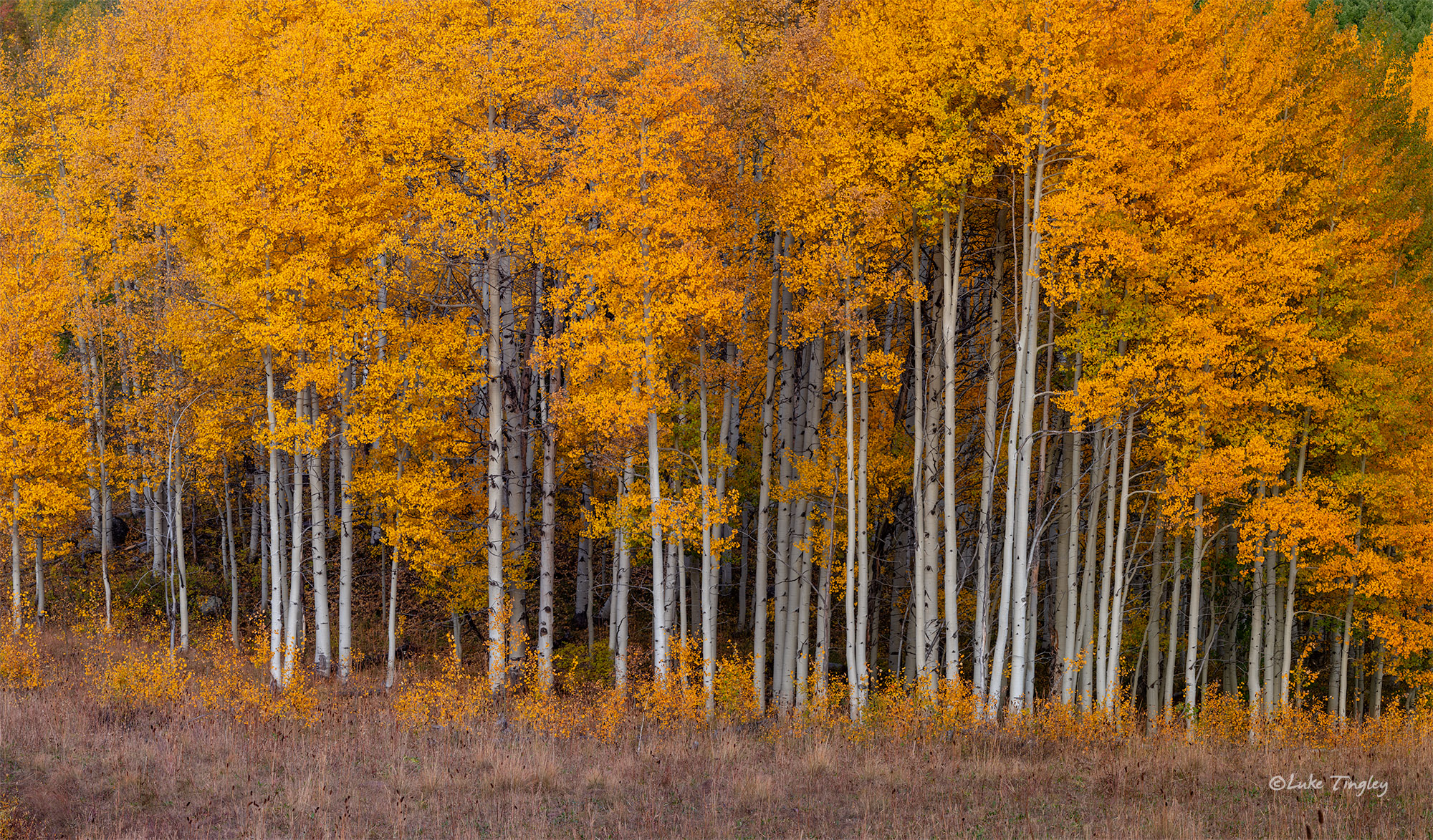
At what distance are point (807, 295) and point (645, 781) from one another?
8.48 metres

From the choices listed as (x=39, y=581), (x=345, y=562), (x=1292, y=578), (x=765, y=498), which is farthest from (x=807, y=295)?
(x=39, y=581)

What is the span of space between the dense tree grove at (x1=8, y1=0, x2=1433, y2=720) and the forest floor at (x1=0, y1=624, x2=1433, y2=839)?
2386mm

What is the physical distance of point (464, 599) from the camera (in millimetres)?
19922

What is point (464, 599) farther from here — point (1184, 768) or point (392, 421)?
point (1184, 768)

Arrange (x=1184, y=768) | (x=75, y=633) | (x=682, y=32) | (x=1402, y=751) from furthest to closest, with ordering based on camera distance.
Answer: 1. (x=75, y=633)
2. (x=682, y=32)
3. (x=1402, y=751)
4. (x=1184, y=768)

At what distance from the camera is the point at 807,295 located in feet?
54.3

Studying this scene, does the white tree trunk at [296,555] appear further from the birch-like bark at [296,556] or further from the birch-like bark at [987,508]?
the birch-like bark at [987,508]

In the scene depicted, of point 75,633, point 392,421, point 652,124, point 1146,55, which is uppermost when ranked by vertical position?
point 1146,55

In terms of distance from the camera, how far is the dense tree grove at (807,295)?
15.1 meters

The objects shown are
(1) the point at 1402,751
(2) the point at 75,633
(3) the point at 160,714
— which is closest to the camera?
(1) the point at 1402,751

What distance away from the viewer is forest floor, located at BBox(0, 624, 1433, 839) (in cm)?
915

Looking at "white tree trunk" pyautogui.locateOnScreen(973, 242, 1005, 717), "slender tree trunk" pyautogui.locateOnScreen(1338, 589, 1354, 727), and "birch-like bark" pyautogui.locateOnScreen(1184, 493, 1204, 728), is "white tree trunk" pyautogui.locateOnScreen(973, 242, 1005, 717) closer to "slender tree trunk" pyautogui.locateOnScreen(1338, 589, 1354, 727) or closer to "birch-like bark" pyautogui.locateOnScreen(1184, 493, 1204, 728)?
"birch-like bark" pyautogui.locateOnScreen(1184, 493, 1204, 728)

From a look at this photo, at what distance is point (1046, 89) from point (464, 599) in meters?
14.0

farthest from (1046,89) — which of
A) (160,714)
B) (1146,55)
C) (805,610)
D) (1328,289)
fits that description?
(160,714)
